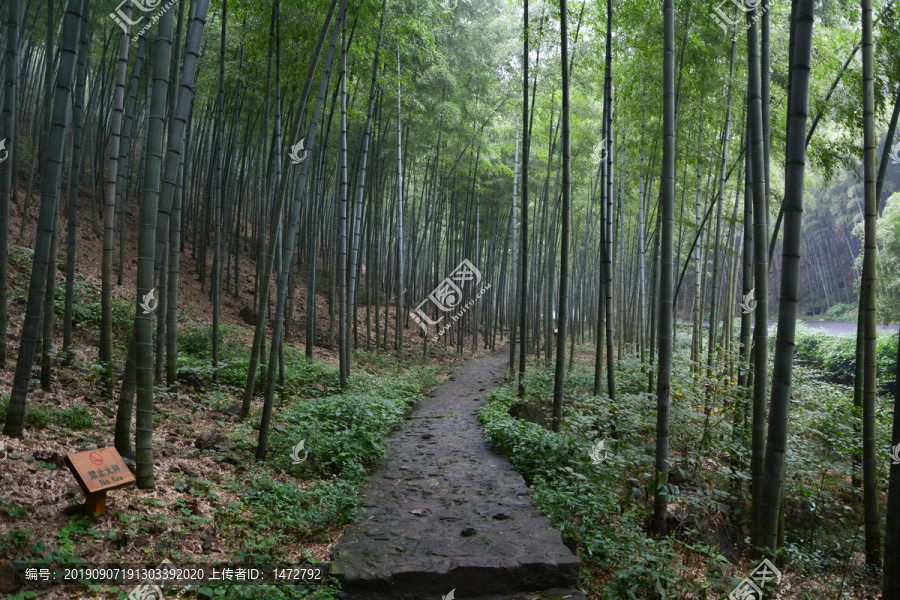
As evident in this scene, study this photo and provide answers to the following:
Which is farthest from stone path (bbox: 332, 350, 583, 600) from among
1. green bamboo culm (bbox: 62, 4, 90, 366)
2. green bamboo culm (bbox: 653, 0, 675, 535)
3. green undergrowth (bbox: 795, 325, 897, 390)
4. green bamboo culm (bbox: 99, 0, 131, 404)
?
green undergrowth (bbox: 795, 325, 897, 390)

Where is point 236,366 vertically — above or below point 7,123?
below

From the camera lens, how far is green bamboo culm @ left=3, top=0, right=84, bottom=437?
9.00ft

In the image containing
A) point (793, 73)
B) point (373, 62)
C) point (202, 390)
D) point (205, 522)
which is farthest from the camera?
point (373, 62)

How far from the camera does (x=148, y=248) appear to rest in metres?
2.64

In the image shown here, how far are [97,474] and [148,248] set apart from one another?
3.76 feet

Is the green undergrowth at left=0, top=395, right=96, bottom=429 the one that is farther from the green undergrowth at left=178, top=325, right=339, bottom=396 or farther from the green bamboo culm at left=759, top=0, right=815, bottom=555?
the green bamboo culm at left=759, top=0, right=815, bottom=555

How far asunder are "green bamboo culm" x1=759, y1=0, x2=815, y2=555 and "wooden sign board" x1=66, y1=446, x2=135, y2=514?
302cm

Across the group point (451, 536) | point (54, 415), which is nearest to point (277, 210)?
point (54, 415)

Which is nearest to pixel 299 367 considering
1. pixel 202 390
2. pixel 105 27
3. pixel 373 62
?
pixel 202 390

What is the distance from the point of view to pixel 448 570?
7.93 ft

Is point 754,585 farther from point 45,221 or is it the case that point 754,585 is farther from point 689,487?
point 45,221

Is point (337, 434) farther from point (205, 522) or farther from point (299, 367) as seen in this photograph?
point (299, 367)

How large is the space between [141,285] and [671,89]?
125 inches

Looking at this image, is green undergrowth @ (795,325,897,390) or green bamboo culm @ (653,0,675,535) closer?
green bamboo culm @ (653,0,675,535)
